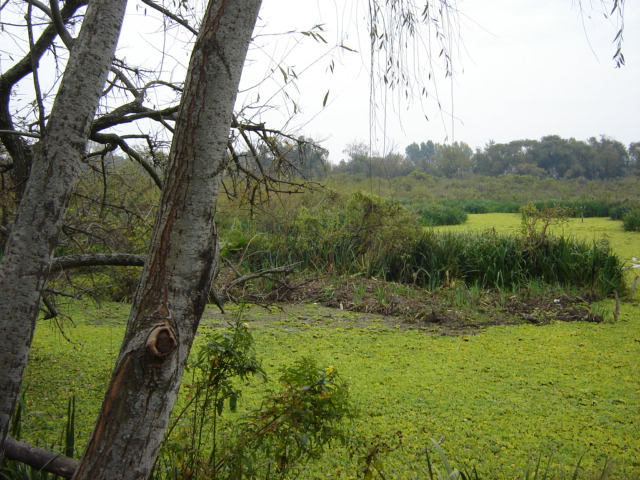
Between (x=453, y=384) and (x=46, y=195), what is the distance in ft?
10.0

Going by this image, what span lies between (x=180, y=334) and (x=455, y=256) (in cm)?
676

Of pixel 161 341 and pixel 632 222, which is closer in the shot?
pixel 161 341

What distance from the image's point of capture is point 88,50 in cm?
160

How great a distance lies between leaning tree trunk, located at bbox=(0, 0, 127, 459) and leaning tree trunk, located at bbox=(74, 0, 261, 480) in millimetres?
532

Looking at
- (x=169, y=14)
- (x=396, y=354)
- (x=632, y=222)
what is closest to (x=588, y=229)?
(x=632, y=222)

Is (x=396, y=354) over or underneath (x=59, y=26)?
underneath

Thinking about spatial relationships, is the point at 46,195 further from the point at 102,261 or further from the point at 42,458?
the point at 42,458

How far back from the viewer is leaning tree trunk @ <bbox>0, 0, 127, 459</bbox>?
1539mm

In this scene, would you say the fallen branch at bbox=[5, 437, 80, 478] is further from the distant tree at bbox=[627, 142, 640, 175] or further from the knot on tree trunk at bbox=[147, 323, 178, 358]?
the distant tree at bbox=[627, 142, 640, 175]

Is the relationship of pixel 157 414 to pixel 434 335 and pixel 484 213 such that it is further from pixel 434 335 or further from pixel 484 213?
pixel 484 213

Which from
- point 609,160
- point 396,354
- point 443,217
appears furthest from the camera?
point 609,160

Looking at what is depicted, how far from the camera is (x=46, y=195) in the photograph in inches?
60.5

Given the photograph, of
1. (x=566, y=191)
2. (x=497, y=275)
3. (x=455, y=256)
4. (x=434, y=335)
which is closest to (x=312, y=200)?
(x=455, y=256)

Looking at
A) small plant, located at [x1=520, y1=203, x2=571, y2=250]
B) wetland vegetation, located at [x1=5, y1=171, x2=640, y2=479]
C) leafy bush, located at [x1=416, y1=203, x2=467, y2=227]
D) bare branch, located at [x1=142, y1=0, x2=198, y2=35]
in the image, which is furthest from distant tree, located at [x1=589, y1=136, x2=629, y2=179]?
bare branch, located at [x1=142, y1=0, x2=198, y2=35]
